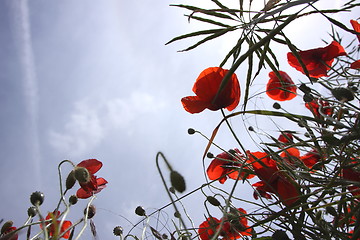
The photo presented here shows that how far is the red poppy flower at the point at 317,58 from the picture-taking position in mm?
1224

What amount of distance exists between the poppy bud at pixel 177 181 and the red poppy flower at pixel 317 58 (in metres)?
0.85

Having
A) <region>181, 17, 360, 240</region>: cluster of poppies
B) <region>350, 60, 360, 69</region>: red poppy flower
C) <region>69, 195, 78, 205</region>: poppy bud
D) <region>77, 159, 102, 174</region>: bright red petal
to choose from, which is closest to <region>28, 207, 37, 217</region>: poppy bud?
<region>69, 195, 78, 205</region>: poppy bud

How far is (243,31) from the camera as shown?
0.99 m

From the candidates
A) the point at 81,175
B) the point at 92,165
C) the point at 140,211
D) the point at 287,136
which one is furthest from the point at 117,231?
the point at 287,136

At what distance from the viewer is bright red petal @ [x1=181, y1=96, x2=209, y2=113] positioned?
1159mm

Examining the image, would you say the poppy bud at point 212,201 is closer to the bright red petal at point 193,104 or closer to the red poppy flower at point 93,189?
the bright red petal at point 193,104

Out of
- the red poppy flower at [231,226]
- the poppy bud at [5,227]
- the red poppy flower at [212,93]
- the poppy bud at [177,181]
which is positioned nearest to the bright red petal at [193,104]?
the red poppy flower at [212,93]

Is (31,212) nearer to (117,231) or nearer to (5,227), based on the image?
(5,227)

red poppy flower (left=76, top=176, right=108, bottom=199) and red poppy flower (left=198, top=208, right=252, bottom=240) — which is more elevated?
red poppy flower (left=76, top=176, right=108, bottom=199)

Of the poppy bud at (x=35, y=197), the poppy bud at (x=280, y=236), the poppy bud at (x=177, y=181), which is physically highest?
the poppy bud at (x=35, y=197)

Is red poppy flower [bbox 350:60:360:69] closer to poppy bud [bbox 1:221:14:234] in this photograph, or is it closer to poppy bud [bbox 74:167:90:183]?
poppy bud [bbox 74:167:90:183]

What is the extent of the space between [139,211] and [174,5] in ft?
2.60

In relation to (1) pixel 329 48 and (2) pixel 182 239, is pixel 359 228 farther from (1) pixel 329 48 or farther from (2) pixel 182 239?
(1) pixel 329 48

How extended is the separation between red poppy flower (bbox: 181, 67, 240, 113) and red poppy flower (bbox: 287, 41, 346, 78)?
29 cm
